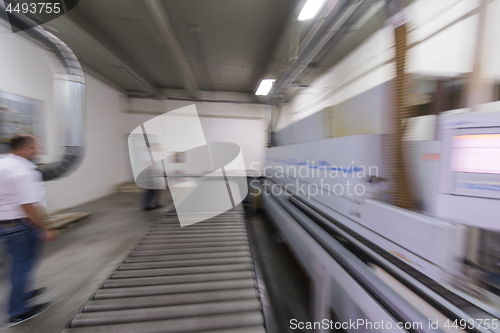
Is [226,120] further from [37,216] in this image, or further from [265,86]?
[37,216]

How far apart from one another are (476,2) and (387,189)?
78.6 inches

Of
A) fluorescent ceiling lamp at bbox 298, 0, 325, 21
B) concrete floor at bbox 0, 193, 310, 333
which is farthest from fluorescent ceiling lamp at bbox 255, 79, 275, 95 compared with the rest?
concrete floor at bbox 0, 193, 310, 333

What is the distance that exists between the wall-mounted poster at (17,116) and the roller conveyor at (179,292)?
261 cm

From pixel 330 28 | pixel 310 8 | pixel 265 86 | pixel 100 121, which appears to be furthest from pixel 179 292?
pixel 100 121

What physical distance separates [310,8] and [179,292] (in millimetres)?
3800

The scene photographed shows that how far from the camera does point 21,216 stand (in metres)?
1.62

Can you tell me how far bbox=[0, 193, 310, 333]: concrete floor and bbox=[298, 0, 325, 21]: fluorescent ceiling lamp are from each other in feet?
11.3

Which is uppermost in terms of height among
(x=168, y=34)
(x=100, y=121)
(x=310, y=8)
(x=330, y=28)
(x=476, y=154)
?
(x=168, y=34)

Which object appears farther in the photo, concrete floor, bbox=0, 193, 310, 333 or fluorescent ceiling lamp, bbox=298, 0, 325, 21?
fluorescent ceiling lamp, bbox=298, 0, 325, 21

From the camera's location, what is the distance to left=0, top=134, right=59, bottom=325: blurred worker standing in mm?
1561

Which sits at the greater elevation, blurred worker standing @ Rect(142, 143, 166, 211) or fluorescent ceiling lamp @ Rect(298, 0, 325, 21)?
fluorescent ceiling lamp @ Rect(298, 0, 325, 21)

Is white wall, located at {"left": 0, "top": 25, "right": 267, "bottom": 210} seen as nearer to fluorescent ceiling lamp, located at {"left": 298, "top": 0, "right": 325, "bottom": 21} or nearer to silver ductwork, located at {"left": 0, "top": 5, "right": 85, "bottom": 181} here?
silver ductwork, located at {"left": 0, "top": 5, "right": 85, "bottom": 181}

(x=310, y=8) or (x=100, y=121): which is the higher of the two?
(x=310, y=8)

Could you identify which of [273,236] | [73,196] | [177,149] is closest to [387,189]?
[273,236]
